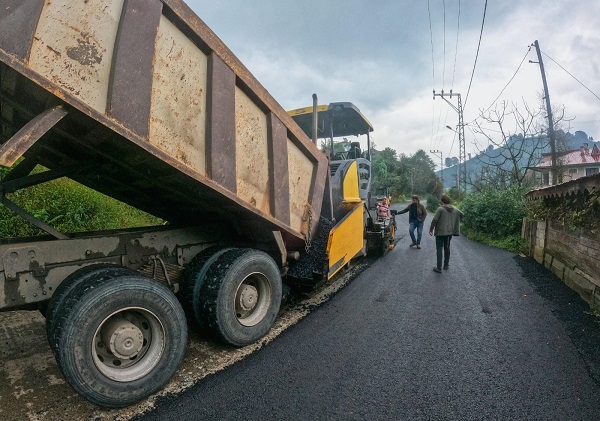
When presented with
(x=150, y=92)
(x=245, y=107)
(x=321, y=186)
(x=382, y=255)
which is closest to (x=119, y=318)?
(x=150, y=92)

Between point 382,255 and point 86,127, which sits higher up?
point 86,127

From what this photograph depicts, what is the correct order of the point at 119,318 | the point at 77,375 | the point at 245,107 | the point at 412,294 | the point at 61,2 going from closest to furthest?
the point at 61,2 → the point at 77,375 → the point at 119,318 → the point at 245,107 → the point at 412,294

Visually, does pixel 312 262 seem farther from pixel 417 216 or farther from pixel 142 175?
pixel 417 216

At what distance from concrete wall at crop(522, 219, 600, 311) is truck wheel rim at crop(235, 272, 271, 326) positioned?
392 centimetres

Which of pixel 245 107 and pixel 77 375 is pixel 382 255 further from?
pixel 77 375

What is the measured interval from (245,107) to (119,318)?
205cm

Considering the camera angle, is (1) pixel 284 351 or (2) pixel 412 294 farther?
(2) pixel 412 294

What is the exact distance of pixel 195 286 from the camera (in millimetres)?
3332

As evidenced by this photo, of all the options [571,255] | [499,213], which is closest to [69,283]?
[571,255]

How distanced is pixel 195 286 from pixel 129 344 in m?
0.84

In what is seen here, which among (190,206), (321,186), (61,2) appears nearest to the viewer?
(61,2)

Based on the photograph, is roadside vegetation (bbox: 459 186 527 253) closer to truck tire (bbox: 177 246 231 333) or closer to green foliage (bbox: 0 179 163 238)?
truck tire (bbox: 177 246 231 333)

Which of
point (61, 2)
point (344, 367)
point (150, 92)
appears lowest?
point (344, 367)

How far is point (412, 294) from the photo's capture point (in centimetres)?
506
